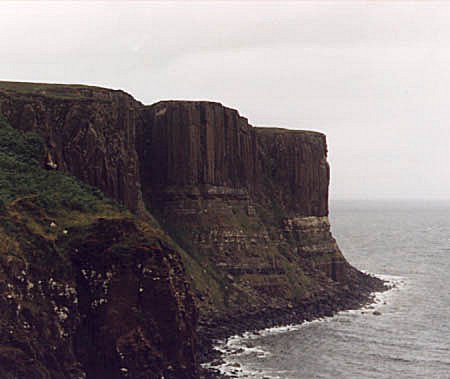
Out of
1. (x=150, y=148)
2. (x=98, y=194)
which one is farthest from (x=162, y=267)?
(x=150, y=148)

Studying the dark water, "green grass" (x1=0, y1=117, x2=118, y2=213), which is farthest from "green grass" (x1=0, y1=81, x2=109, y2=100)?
the dark water

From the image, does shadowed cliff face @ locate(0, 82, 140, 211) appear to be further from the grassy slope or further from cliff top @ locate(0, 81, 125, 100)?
the grassy slope

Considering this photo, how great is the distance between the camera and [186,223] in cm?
11381

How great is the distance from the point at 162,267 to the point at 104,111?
117 feet

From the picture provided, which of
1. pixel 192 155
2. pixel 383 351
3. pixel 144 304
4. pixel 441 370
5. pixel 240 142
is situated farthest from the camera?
pixel 240 142

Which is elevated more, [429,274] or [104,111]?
[104,111]

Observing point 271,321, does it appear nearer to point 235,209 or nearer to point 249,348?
point 249,348

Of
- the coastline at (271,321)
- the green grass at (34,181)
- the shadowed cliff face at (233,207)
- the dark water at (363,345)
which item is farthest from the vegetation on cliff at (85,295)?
the shadowed cliff face at (233,207)

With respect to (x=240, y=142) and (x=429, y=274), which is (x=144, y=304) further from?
(x=429, y=274)

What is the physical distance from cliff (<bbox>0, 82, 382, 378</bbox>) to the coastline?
0.35 m

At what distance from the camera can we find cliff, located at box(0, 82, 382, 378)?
218 ft

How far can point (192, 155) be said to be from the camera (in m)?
117

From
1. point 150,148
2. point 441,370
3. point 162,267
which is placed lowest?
point 441,370

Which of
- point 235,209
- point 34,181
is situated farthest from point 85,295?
point 235,209
